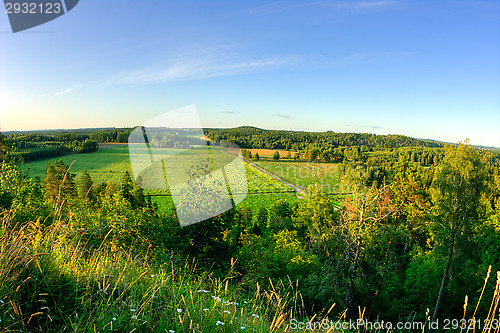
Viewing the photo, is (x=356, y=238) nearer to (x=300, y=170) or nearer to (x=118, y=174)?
(x=118, y=174)

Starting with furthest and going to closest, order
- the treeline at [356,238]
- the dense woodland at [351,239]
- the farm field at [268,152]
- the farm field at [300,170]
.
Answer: the farm field at [268,152]
the farm field at [300,170]
the treeline at [356,238]
the dense woodland at [351,239]

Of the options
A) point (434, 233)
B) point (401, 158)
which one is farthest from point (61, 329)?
point (401, 158)

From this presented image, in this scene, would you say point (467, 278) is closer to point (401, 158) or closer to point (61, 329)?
point (401, 158)

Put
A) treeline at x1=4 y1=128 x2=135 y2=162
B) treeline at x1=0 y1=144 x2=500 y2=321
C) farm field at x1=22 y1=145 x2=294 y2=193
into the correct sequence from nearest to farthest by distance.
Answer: treeline at x1=0 y1=144 x2=500 y2=321
treeline at x1=4 y1=128 x2=135 y2=162
farm field at x1=22 y1=145 x2=294 y2=193

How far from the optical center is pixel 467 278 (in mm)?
20125

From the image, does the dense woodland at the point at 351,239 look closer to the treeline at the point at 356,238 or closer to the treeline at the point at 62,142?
the treeline at the point at 356,238

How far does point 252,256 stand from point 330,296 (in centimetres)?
472

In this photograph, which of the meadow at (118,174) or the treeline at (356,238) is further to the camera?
the meadow at (118,174)

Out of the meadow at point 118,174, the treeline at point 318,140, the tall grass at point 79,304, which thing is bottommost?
the meadow at point 118,174

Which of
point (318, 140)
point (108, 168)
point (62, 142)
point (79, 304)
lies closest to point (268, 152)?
point (318, 140)

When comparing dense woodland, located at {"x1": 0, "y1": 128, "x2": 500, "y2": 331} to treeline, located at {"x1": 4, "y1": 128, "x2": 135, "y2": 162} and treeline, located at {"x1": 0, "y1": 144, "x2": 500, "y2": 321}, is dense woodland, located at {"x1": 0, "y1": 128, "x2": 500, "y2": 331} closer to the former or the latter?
treeline, located at {"x1": 0, "y1": 144, "x2": 500, "y2": 321}

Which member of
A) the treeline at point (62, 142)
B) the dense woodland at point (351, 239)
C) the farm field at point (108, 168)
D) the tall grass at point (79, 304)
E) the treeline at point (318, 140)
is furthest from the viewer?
the treeline at point (318, 140)

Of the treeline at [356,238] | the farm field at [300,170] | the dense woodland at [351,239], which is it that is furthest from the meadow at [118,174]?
the dense woodland at [351,239]

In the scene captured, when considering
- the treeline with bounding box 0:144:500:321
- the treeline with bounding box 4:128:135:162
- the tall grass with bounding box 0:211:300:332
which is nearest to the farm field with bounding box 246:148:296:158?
the treeline with bounding box 4:128:135:162
